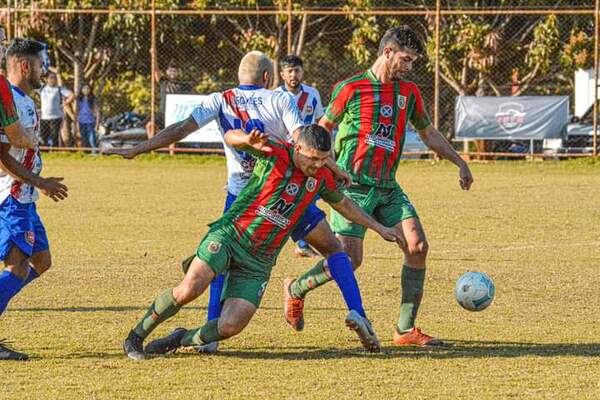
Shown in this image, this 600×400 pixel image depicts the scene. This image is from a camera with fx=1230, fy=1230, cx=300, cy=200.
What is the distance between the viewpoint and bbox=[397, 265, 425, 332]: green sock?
323 inches

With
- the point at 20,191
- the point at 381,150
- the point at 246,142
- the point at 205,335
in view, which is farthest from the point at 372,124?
the point at 20,191

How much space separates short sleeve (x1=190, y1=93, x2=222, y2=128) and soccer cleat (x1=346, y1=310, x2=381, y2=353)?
1.57 meters

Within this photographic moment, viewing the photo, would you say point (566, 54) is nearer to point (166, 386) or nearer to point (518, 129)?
point (518, 129)

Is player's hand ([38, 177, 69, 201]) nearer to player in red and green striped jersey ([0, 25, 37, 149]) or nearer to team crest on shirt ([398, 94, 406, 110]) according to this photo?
player in red and green striped jersey ([0, 25, 37, 149])

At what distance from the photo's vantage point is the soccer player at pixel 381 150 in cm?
831

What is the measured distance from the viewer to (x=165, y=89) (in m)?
28.1

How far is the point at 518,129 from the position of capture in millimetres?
24219

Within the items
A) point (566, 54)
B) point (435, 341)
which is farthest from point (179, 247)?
point (566, 54)

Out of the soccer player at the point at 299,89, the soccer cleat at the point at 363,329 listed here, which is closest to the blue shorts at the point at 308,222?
the soccer cleat at the point at 363,329

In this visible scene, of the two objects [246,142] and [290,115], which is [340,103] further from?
[246,142]

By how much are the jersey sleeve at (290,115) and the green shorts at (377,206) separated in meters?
0.79

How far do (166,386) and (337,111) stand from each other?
2666 millimetres

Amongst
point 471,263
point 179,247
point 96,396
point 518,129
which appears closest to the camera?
point 96,396

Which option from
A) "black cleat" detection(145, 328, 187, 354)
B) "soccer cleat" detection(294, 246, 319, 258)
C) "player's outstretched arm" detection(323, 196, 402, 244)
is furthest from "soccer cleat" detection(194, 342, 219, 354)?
"soccer cleat" detection(294, 246, 319, 258)
